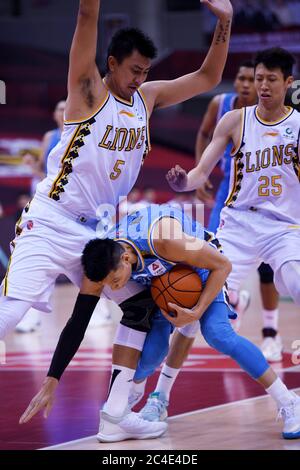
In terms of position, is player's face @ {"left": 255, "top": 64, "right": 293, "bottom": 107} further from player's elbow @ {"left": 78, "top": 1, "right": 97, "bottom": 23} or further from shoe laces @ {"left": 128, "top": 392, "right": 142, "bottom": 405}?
shoe laces @ {"left": 128, "top": 392, "right": 142, "bottom": 405}

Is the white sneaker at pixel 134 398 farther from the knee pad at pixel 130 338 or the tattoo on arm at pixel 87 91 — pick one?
the tattoo on arm at pixel 87 91

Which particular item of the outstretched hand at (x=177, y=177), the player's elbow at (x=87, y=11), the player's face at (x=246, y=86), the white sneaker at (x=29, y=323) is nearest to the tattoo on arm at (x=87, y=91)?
the player's elbow at (x=87, y=11)

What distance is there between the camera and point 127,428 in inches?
203

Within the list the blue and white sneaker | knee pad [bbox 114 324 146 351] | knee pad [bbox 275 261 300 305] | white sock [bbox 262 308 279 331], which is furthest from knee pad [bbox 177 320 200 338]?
white sock [bbox 262 308 279 331]

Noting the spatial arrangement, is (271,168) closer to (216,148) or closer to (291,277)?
(216,148)

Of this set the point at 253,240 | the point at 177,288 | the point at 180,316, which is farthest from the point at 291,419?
the point at 253,240

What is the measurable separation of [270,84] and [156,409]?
219 cm

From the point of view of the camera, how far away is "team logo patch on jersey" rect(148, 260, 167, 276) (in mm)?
5141

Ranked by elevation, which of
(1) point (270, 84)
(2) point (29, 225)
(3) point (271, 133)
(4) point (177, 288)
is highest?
(1) point (270, 84)

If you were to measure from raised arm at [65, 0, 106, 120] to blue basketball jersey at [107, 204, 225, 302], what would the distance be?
0.64 meters

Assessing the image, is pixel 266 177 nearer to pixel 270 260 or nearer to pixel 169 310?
pixel 270 260

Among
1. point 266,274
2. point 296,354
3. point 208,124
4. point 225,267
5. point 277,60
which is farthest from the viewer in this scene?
point 208,124
